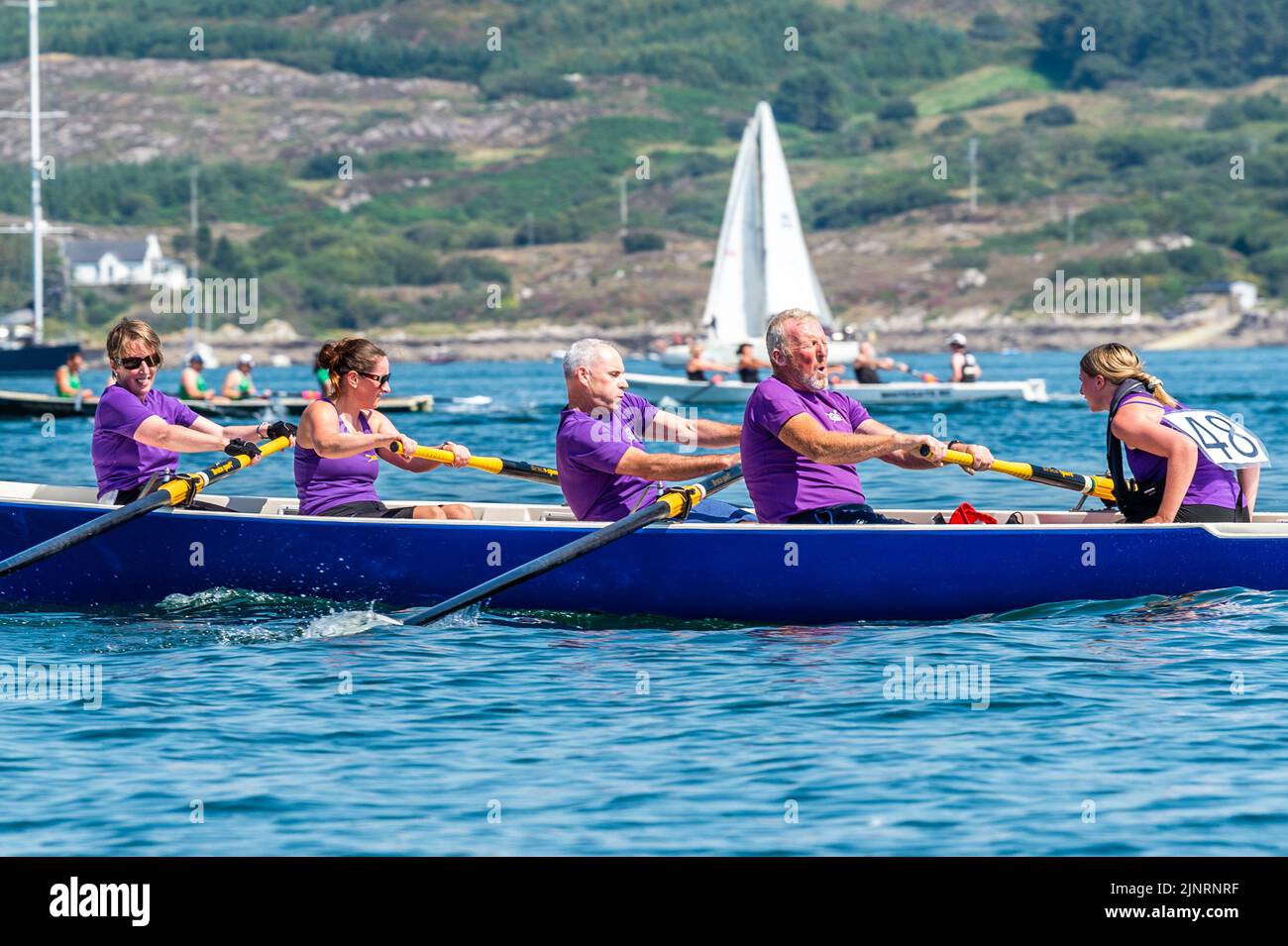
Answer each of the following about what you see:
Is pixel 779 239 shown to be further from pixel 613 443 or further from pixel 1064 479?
pixel 613 443

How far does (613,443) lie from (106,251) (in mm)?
155791

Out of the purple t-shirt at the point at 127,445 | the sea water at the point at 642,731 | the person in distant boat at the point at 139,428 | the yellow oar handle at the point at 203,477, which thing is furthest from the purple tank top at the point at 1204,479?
the purple t-shirt at the point at 127,445

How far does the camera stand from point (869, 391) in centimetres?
3716

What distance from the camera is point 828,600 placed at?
11227 mm

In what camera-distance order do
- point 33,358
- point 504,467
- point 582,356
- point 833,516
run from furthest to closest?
point 33,358, point 504,467, point 833,516, point 582,356

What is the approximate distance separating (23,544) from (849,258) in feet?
480

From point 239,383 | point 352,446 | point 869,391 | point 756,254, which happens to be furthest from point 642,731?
point 756,254

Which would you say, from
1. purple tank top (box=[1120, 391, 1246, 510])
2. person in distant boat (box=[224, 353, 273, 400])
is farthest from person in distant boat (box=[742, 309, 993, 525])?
person in distant boat (box=[224, 353, 273, 400])

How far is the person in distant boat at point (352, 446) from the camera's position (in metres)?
11.4

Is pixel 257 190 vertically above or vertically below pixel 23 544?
above

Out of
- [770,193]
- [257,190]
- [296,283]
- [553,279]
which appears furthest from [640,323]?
[770,193]

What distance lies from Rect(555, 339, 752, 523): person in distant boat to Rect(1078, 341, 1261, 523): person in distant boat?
2.08 metres
